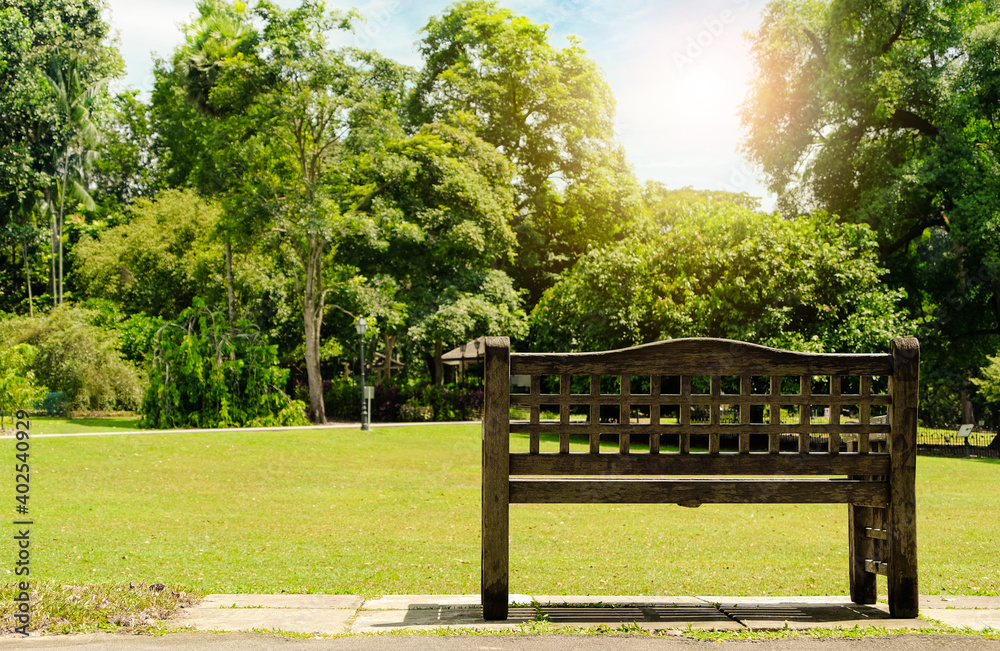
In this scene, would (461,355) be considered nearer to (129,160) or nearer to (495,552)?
(129,160)

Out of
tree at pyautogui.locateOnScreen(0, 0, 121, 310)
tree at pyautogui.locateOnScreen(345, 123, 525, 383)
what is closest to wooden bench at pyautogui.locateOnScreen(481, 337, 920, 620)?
tree at pyautogui.locateOnScreen(345, 123, 525, 383)

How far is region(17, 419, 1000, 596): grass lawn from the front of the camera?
7.31 metres

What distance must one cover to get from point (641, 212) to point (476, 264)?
8.05 meters

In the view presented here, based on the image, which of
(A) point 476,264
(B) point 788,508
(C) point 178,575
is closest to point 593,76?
(A) point 476,264

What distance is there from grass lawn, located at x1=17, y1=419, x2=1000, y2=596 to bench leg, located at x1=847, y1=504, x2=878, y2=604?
0.98 m

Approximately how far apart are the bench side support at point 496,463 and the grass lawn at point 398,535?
161 cm

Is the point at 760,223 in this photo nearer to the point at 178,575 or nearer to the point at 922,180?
the point at 922,180

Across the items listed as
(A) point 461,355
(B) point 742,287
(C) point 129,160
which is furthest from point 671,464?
(C) point 129,160

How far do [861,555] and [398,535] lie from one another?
577cm

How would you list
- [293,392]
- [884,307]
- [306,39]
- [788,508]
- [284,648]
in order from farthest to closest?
[293,392]
[306,39]
[884,307]
[788,508]
[284,648]

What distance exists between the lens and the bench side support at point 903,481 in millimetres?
5570

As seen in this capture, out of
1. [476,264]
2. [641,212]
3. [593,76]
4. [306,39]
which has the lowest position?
[476,264]

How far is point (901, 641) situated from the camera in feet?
15.8

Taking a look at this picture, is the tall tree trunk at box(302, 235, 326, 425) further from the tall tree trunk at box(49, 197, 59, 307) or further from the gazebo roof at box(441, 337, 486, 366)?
the tall tree trunk at box(49, 197, 59, 307)
